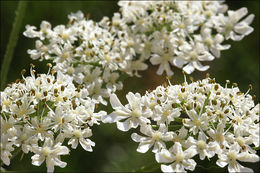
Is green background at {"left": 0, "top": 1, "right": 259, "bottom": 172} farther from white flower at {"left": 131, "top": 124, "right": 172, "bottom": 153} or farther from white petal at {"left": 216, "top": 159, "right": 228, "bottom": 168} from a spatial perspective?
white petal at {"left": 216, "top": 159, "right": 228, "bottom": 168}

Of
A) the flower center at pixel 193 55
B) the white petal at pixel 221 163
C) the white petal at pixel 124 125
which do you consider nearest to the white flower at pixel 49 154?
the white petal at pixel 124 125

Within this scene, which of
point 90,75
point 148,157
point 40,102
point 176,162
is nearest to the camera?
point 176,162

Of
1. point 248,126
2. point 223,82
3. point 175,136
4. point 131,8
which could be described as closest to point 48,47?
point 131,8

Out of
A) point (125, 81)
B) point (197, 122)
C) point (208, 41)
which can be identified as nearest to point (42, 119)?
point (197, 122)

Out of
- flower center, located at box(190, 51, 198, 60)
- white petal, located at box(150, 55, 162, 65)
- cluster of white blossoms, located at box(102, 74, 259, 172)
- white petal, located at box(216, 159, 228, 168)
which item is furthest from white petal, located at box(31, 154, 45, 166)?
flower center, located at box(190, 51, 198, 60)

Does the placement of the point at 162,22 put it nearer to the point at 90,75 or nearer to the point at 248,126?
the point at 90,75

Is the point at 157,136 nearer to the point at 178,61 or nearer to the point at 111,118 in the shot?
the point at 111,118
